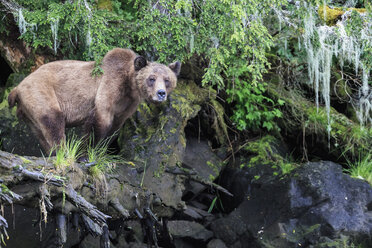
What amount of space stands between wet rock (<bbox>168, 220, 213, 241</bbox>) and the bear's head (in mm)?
2297

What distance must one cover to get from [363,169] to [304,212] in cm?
192

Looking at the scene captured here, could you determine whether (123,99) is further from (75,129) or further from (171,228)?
(171,228)

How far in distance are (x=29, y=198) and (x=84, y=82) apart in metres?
2.26

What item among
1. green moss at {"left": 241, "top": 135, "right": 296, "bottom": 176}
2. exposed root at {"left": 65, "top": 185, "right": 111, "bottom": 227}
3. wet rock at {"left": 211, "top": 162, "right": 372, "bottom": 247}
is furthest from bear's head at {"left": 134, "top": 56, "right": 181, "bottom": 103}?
green moss at {"left": 241, "top": 135, "right": 296, "bottom": 176}

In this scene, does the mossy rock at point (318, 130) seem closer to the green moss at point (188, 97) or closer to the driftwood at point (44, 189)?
the green moss at point (188, 97)

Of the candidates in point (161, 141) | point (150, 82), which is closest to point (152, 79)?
point (150, 82)

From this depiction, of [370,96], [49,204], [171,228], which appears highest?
[49,204]

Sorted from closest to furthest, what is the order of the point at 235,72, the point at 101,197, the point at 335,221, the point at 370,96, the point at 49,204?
1. the point at 49,204
2. the point at 101,197
3. the point at 335,221
4. the point at 235,72
5. the point at 370,96

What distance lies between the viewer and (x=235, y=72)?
8.03 meters

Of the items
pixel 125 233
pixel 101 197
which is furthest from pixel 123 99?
pixel 125 233

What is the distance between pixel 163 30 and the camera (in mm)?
6961

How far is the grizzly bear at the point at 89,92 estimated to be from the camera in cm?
583

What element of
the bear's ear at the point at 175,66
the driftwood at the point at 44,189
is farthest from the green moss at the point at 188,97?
the driftwood at the point at 44,189

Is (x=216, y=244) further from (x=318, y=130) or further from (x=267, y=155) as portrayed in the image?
(x=318, y=130)
